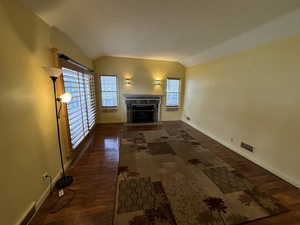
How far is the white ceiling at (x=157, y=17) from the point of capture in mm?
1752

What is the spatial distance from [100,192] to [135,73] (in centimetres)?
445

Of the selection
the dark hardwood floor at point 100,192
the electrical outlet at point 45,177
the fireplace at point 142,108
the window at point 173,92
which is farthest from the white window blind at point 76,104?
the window at point 173,92

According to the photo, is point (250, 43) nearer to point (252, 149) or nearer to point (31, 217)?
point (252, 149)

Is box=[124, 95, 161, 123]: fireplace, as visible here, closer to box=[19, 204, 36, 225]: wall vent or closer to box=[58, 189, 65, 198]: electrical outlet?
box=[58, 189, 65, 198]: electrical outlet

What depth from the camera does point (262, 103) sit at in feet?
8.48

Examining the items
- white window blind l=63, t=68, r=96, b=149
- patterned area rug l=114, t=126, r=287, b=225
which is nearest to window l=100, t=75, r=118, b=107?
white window blind l=63, t=68, r=96, b=149

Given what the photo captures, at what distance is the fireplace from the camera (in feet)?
17.5

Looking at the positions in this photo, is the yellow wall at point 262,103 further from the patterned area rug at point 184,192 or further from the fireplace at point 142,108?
the fireplace at point 142,108

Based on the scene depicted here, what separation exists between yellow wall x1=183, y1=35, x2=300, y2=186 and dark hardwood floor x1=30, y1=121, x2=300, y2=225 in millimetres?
324

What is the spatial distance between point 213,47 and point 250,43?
3.21 ft

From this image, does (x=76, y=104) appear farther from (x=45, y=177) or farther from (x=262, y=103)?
(x=262, y=103)

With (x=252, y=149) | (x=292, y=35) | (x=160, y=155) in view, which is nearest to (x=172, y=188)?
(x=160, y=155)

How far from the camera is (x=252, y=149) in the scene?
278cm

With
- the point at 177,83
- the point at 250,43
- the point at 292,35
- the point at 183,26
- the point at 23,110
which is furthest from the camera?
the point at 177,83
